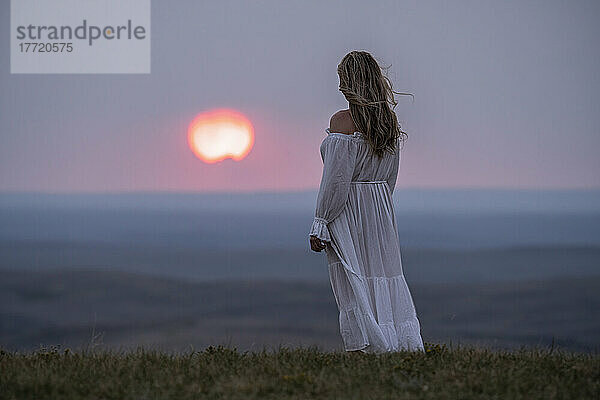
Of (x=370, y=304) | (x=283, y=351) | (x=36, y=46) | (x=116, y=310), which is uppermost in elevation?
(x=36, y=46)

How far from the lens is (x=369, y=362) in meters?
5.59

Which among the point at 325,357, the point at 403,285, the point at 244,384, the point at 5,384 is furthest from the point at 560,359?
the point at 5,384

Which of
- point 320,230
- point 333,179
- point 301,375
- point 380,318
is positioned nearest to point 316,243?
point 320,230

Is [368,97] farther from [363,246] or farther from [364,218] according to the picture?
[363,246]

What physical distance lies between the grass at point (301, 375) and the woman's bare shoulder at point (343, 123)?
1697mm

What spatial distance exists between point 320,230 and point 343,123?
2.75ft

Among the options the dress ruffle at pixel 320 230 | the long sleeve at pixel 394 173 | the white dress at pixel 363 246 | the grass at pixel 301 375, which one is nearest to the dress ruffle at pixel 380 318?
the white dress at pixel 363 246

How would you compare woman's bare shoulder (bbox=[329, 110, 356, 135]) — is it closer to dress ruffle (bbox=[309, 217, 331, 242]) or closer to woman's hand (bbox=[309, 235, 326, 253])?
dress ruffle (bbox=[309, 217, 331, 242])

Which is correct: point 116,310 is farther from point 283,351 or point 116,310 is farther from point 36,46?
point 283,351

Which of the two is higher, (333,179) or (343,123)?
(343,123)

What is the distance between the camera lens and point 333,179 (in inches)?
238

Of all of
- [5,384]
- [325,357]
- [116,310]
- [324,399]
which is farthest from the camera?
[116,310]

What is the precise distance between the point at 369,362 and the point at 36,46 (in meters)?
8.33

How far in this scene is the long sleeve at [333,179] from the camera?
6031 millimetres
